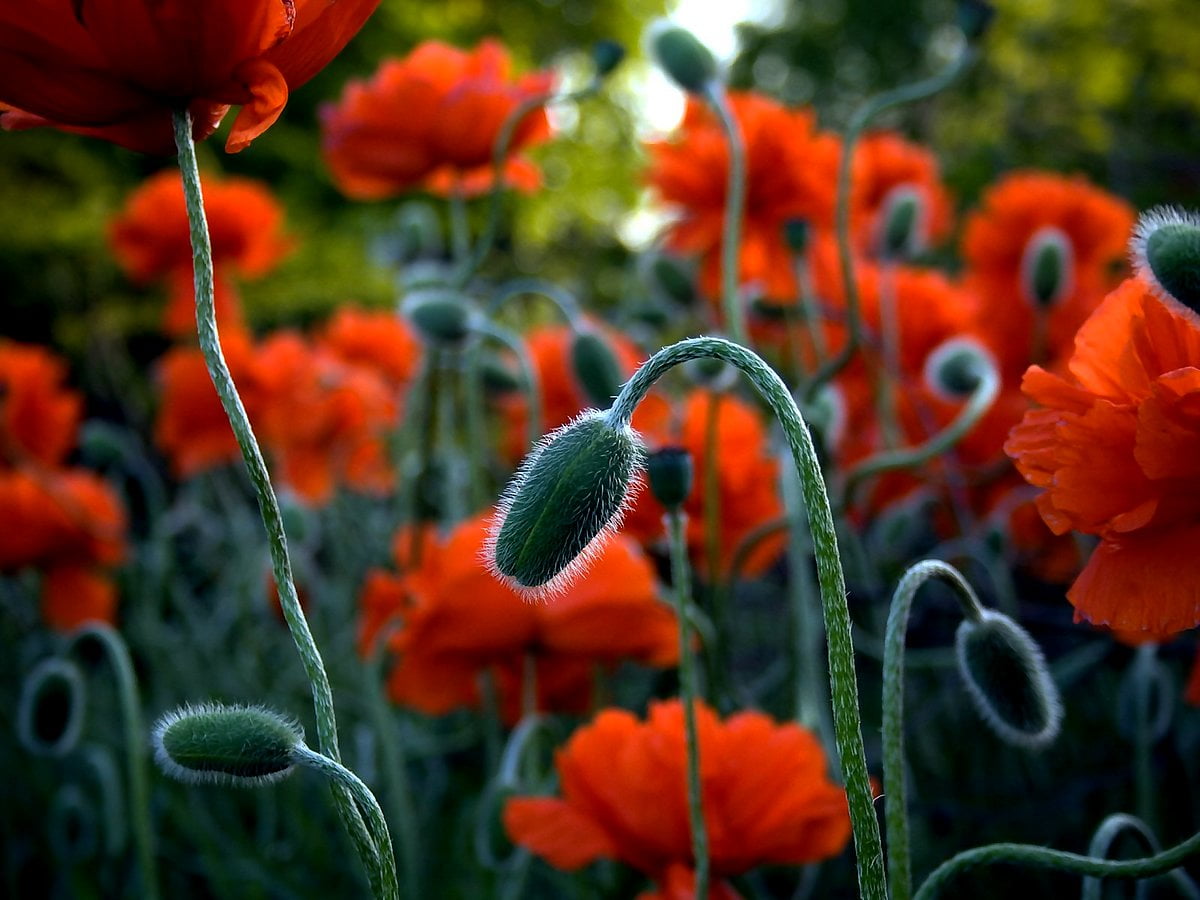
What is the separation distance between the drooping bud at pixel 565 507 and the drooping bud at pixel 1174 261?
0.25 meters

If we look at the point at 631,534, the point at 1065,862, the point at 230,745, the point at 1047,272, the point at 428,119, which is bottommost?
the point at 1065,862

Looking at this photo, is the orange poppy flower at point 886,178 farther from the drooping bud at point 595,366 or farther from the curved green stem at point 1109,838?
the curved green stem at point 1109,838

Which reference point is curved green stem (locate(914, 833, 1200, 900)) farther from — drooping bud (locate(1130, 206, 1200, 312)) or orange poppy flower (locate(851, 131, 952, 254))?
orange poppy flower (locate(851, 131, 952, 254))

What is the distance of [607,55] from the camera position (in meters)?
1.22

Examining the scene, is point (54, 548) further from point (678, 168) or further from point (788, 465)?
point (788, 465)

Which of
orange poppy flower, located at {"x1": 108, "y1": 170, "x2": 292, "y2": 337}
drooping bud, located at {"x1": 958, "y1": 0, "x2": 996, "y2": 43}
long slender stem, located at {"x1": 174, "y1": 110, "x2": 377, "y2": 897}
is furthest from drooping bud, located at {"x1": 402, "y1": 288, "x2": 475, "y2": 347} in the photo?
orange poppy flower, located at {"x1": 108, "y1": 170, "x2": 292, "y2": 337}

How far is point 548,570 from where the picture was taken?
0.55 metres

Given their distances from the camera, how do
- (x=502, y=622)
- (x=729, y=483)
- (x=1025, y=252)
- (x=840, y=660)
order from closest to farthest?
(x=840, y=660)
(x=502, y=622)
(x=729, y=483)
(x=1025, y=252)

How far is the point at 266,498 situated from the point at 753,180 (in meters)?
1.18

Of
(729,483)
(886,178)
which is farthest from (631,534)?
(886,178)

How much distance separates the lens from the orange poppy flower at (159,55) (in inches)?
22.0

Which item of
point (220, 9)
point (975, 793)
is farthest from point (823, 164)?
point (220, 9)

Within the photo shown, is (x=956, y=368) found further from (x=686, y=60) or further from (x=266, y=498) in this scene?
(x=266, y=498)

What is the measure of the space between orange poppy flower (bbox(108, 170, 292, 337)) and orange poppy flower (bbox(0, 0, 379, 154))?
1.93m
